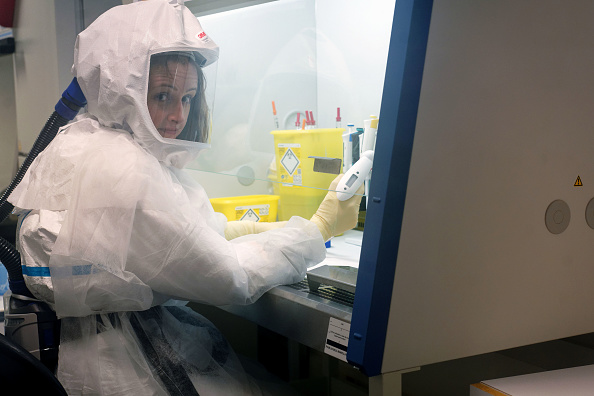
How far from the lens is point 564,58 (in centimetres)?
88

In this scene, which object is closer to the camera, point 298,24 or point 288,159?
point 288,159

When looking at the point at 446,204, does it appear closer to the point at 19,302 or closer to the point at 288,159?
the point at 288,159

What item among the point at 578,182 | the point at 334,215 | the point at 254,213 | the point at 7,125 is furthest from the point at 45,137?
the point at 7,125

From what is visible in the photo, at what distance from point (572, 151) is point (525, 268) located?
0.22 meters

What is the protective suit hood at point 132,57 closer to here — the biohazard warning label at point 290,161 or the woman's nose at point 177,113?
the woman's nose at point 177,113

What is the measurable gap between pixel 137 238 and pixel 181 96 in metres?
0.45

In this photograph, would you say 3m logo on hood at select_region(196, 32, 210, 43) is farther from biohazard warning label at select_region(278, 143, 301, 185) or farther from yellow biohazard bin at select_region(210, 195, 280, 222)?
yellow biohazard bin at select_region(210, 195, 280, 222)

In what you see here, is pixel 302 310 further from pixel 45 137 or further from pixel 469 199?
pixel 45 137

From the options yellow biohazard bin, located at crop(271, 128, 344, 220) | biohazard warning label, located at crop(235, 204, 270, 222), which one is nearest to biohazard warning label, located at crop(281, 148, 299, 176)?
yellow biohazard bin, located at crop(271, 128, 344, 220)

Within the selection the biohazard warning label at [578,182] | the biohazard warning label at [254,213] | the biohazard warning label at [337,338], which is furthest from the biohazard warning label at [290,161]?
the biohazard warning label at [578,182]

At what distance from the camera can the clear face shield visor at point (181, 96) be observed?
1.29 metres

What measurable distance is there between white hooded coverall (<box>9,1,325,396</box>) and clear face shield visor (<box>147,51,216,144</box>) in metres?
0.06

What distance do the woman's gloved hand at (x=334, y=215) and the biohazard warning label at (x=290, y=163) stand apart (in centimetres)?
11

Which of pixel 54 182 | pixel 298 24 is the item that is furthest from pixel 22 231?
pixel 298 24
